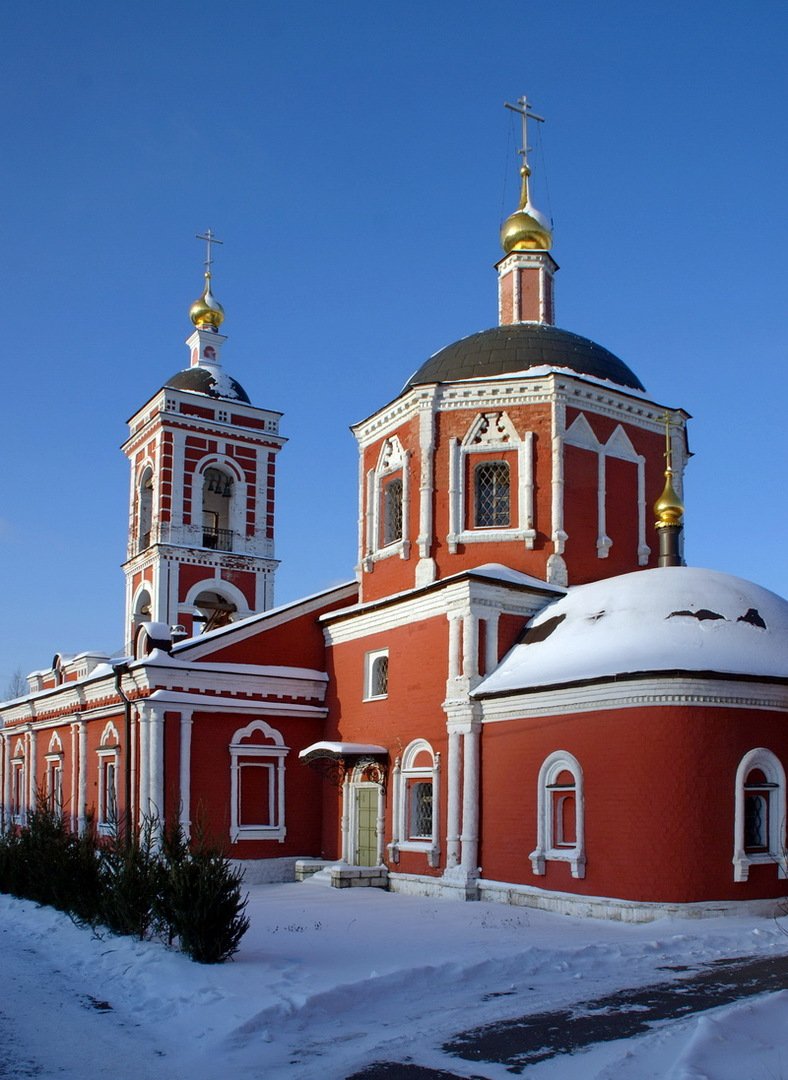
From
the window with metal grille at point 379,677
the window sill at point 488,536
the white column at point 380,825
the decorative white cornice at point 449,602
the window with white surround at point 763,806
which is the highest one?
the window sill at point 488,536

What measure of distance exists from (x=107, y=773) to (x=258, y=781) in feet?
11.3

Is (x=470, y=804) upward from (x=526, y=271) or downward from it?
downward

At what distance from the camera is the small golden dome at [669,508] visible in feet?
57.5

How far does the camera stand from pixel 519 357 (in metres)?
18.8

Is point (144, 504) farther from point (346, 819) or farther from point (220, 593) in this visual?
point (346, 819)

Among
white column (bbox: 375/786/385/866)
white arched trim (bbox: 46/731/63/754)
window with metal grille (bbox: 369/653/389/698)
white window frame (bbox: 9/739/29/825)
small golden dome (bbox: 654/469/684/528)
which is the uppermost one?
small golden dome (bbox: 654/469/684/528)

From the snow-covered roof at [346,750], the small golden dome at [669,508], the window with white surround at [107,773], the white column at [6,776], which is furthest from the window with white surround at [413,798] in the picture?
the white column at [6,776]

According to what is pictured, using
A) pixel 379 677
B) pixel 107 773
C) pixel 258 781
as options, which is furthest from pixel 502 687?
pixel 107 773

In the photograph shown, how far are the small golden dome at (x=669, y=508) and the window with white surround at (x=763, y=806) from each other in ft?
16.9

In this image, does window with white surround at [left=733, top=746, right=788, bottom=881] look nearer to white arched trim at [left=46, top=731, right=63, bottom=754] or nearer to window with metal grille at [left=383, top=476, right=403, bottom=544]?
window with metal grille at [left=383, top=476, right=403, bottom=544]

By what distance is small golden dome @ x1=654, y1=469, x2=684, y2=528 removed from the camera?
17516 millimetres

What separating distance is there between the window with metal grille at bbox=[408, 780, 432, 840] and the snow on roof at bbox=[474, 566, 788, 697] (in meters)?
2.24

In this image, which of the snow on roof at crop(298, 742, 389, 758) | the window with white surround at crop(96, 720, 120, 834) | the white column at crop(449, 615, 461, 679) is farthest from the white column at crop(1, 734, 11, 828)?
the white column at crop(449, 615, 461, 679)

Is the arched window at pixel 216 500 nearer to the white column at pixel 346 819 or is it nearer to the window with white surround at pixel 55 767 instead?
the window with white surround at pixel 55 767
